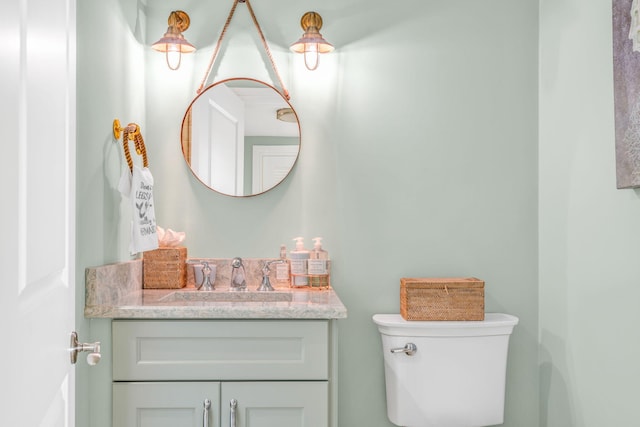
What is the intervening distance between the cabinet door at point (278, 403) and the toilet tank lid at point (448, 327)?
1.42ft

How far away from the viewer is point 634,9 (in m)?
1.58

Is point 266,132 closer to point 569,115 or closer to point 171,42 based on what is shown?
point 171,42

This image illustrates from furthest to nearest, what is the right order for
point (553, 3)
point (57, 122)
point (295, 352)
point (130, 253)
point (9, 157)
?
point (553, 3)
point (130, 253)
point (295, 352)
point (57, 122)
point (9, 157)

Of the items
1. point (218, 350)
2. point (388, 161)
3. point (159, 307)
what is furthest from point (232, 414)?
point (388, 161)

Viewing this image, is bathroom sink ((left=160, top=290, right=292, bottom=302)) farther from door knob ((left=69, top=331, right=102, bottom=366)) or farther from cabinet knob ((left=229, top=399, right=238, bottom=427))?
door knob ((left=69, top=331, right=102, bottom=366))

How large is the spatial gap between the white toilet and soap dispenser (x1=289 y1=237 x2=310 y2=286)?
396mm

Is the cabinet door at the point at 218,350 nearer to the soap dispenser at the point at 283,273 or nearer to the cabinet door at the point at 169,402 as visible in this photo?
the cabinet door at the point at 169,402

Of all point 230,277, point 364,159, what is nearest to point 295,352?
point 230,277

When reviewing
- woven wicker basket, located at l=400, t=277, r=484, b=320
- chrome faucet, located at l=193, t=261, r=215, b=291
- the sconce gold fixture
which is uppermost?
the sconce gold fixture

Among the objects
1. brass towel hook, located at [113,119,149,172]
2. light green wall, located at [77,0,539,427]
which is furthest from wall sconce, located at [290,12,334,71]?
brass towel hook, located at [113,119,149,172]

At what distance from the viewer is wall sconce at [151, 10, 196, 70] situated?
2217mm

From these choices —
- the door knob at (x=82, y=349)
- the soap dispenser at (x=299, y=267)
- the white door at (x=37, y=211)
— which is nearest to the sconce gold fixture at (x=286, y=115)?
the soap dispenser at (x=299, y=267)

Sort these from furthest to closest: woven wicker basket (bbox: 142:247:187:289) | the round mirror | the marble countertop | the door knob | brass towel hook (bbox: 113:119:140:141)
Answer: the round mirror < woven wicker basket (bbox: 142:247:187:289) < brass towel hook (bbox: 113:119:140:141) < the marble countertop < the door knob

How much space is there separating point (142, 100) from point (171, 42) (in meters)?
0.26
